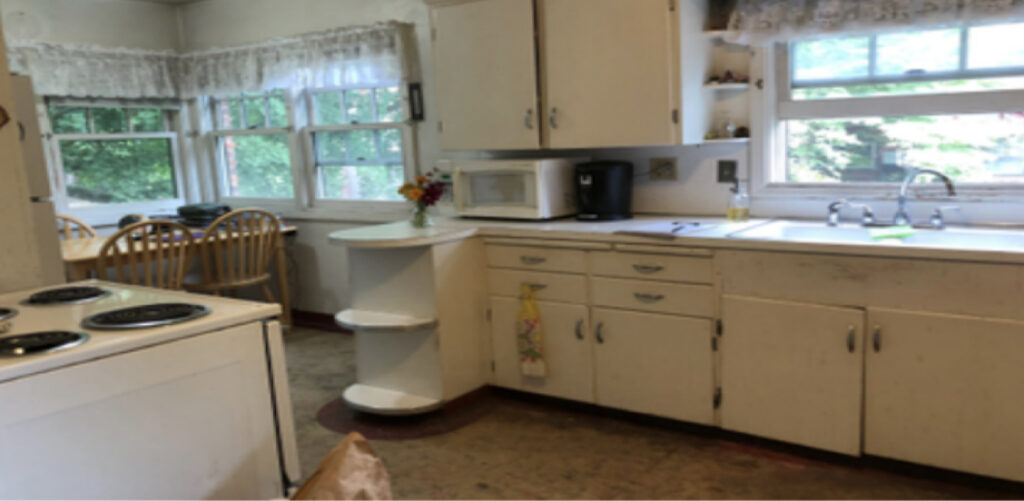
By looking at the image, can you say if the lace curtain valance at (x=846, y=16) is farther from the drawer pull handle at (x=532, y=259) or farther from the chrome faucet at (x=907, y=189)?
the drawer pull handle at (x=532, y=259)

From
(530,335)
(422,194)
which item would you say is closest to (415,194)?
(422,194)

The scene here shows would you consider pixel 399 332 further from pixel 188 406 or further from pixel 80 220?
pixel 80 220

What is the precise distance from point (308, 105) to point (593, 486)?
3258 millimetres

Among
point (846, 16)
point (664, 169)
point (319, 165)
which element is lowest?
point (664, 169)

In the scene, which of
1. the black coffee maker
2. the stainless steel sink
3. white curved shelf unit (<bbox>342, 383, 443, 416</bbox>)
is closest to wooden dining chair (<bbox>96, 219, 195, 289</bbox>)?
white curved shelf unit (<bbox>342, 383, 443, 416</bbox>)

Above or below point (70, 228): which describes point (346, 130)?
above

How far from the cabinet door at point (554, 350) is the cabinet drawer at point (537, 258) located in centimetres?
15

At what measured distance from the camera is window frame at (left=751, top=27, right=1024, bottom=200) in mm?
2727

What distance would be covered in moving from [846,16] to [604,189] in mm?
1153

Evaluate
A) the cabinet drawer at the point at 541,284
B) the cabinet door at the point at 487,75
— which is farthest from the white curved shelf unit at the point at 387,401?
the cabinet door at the point at 487,75

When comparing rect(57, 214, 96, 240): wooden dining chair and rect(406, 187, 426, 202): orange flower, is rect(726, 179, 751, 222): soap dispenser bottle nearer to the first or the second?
rect(406, 187, 426, 202): orange flower

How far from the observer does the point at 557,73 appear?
10.7ft

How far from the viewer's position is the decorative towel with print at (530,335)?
3.23 m

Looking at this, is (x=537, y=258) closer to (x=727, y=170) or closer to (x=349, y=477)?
(x=727, y=170)
